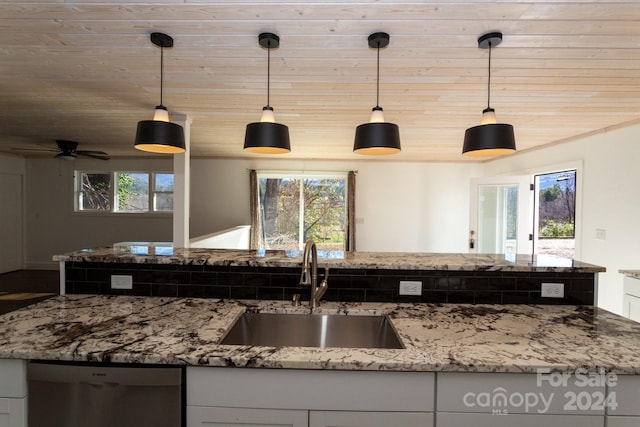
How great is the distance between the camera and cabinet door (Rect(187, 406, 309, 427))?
1.01 metres

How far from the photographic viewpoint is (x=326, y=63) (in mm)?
2002

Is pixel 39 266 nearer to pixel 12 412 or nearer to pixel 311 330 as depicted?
pixel 12 412

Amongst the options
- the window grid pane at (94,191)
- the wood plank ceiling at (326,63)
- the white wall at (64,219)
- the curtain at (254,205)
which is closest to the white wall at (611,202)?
the wood plank ceiling at (326,63)

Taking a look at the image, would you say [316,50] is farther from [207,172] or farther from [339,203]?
[207,172]

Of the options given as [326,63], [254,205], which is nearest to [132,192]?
[254,205]

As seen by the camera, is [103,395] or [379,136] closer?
[103,395]

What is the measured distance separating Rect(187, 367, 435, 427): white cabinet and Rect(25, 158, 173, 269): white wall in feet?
18.3

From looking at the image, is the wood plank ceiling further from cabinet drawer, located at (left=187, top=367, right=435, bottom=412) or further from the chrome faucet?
cabinet drawer, located at (left=187, top=367, right=435, bottom=412)

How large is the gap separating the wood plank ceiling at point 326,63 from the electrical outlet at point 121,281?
133cm

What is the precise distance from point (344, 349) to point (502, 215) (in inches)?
178

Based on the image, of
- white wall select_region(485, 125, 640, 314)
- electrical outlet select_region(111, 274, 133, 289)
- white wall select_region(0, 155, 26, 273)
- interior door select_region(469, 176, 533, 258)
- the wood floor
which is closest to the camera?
electrical outlet select_region(111, 274, 133, 289)

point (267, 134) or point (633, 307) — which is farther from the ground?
point (267, 134)

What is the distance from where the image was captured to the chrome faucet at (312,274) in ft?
4.68

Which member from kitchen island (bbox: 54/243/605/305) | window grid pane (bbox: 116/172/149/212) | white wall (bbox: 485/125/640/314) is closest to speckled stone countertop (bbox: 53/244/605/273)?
kitchen island (bbox: 54/243/605/305)
